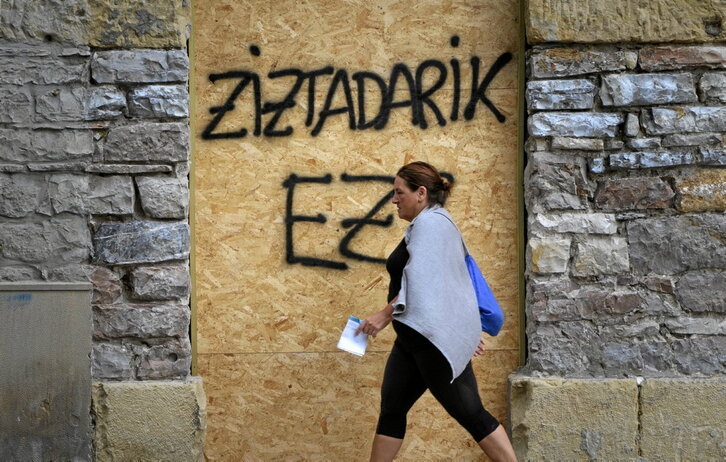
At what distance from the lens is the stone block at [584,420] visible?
16.9 feet

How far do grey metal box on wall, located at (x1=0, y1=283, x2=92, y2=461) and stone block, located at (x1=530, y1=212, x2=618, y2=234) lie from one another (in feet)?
7.70

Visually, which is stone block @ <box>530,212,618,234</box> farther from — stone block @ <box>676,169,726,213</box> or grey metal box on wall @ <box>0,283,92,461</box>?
grey metal box on wall @ <box>0,283,92,461</box>

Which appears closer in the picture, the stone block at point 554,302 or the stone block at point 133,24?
the stone block at point 133,24

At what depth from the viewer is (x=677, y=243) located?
5211mm

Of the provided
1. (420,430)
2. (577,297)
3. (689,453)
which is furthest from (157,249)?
(689,453)

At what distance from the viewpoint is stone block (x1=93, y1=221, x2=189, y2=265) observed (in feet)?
16.6

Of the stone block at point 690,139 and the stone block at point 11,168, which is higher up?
the stone block at point 690,139

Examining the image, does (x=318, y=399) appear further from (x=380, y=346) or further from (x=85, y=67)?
A: (x=85, y=67)

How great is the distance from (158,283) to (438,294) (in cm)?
147

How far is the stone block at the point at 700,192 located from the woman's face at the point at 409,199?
141 cm

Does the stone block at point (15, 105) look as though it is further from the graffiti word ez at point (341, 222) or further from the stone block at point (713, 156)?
the stone block at point (713, 156)

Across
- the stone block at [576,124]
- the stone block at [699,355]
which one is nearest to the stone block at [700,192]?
the stone block at [576,124]

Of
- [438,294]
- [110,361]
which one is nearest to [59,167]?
[110,361]

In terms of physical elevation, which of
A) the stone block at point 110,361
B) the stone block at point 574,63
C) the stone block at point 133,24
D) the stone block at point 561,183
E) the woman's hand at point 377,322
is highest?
the stone block at point 133,24
